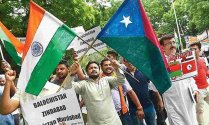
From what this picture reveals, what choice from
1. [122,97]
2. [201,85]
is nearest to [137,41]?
[122,97]

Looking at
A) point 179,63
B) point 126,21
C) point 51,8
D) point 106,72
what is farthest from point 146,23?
point 51,8

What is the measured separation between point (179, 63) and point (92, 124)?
1481mm

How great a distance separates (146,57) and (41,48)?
128cm

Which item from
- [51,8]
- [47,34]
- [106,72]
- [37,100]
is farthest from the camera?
[51,8]

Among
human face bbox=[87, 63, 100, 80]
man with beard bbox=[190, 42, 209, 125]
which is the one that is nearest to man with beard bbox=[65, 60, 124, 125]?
human face bbox=[87, 63, 100, 80]

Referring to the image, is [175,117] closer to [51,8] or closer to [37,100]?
[37,100]

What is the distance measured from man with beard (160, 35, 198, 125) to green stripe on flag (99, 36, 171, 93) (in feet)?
3.01

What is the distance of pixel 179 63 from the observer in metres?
6.21

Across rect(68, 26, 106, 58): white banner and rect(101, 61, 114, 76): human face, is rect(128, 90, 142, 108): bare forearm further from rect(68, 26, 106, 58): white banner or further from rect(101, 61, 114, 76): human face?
rect(68, 26, 106, 58): white banner

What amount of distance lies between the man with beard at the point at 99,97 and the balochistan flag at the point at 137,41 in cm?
35

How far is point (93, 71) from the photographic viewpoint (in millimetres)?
6176

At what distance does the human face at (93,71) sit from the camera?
6.15 metres

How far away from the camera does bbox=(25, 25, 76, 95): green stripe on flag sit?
16.0 feet

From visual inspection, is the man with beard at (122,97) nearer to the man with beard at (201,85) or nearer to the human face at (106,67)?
the human face at (106,67)
